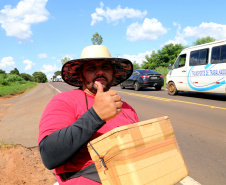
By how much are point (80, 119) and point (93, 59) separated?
74cm

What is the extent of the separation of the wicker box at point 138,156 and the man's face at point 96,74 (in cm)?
65

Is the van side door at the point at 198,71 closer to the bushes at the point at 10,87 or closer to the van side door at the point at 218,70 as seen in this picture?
the van side door at the point at 218,70

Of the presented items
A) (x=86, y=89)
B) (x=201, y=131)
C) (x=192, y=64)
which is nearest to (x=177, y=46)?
(x=192, y=64)

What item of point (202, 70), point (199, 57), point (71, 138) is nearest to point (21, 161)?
point (71, 138)

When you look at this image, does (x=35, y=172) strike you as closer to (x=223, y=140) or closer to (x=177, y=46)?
(x=223, y=140)

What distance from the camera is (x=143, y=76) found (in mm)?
15281

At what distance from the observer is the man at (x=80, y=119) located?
1134 mm

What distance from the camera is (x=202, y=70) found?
384 inches

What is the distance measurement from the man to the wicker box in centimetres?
11

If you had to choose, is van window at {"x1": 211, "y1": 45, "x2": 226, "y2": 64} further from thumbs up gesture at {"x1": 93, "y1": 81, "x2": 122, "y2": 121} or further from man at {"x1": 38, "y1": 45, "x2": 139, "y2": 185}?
thumbs up gesture at {"x1": 93, "y1": 81, "x2": 122, "y2": 121}

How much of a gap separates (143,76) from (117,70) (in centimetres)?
1321

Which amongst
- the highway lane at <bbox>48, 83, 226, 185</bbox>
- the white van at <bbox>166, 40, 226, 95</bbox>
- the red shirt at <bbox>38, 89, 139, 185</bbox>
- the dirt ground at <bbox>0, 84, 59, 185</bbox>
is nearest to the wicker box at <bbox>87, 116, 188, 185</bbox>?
the red shirt at <bbox>38, 89, 139, 185</bbox>

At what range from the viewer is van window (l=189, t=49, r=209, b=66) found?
31.8ft

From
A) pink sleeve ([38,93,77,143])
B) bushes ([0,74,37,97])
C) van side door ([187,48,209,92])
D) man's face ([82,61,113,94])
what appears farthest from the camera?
bushes ([0,74,37,97])
